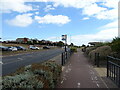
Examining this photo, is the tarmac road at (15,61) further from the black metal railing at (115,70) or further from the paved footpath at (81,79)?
the black metal railing at (115,70)

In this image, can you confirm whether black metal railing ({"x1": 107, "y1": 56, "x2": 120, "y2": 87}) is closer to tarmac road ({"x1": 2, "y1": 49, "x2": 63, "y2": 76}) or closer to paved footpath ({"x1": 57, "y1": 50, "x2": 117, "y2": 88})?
paved footpath ({"x1": 57, "y1": 50, "x2": 117, "y2": 88})

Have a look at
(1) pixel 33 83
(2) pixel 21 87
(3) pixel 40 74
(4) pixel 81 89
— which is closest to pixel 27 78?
(1) pixel 33 83

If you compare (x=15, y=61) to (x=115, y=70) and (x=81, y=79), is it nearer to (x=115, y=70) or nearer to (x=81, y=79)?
(x=81, y=79)

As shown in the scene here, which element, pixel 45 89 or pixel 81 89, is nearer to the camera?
pixel 45 89

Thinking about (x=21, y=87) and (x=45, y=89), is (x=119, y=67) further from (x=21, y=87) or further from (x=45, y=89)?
(x=21, y=87)

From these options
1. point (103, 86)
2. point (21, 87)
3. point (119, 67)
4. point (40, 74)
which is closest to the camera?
point (21, 87)

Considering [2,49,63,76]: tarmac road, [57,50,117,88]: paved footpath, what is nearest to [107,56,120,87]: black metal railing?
[57,50,117,88]: paved footpath

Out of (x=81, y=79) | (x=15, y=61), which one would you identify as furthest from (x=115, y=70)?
(x=15, y=61)

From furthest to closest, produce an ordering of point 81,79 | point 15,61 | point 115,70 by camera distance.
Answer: point 15,61
point 81,79
point 115,70

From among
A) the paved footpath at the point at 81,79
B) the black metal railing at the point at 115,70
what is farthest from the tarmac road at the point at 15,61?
the black metal railing at the point at 115,70

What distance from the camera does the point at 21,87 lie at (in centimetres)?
483

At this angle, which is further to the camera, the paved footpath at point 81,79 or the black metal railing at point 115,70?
the paved footpath at point 81,79

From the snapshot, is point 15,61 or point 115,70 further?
point 15,61

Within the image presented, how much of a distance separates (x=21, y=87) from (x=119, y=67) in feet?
17.1
